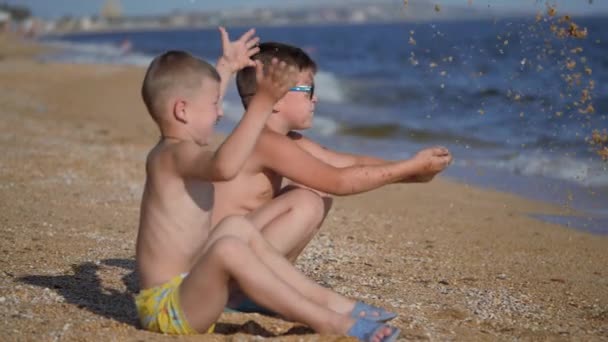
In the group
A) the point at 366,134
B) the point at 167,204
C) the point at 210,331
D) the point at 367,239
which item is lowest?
the point at 366,134

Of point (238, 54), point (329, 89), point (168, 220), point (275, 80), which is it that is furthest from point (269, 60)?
point (329, 89)

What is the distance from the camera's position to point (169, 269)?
11.5ft

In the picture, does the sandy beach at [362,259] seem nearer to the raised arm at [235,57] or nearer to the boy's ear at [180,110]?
the boy's ear at [180,110]

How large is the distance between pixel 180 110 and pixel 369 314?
3.76ft

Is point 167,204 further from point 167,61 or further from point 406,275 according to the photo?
point 406,275

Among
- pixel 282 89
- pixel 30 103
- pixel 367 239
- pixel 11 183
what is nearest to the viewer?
pixel 282 89

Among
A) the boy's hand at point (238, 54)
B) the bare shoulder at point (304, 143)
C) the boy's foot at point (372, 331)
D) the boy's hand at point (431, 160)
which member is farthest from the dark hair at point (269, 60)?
the boy's foot at point (372, 331)

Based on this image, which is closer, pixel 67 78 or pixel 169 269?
pixel 169 269

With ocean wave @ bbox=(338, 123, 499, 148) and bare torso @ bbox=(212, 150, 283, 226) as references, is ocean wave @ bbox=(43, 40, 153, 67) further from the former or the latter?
bare torso @ bbox=(212, 150, 283, 226)

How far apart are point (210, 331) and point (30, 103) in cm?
1356

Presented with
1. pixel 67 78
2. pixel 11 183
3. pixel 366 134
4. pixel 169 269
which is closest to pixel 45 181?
pixel 11 183

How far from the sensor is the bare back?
11.2 ft

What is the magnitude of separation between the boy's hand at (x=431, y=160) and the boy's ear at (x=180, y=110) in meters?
1.04

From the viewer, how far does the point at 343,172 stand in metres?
3.81
